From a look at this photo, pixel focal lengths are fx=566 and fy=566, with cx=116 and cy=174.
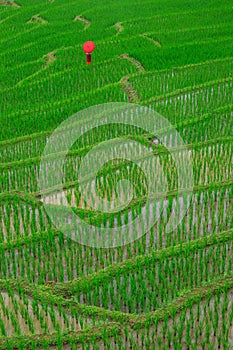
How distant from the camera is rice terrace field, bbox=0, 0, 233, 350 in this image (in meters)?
3.04

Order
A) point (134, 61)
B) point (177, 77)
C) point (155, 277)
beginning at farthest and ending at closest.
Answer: point (134, 61)
point (177, 77)
point (155, 277)

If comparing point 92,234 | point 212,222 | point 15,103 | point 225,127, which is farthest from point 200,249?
point 15,103

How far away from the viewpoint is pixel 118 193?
4.56 metres

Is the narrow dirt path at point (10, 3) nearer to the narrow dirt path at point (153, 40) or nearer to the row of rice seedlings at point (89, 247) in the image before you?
the narrow dirt path at point (153, 40)

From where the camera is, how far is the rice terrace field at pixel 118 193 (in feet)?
9.96

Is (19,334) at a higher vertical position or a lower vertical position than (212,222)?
lower

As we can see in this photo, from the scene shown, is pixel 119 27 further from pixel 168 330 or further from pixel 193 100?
pixel 168 330

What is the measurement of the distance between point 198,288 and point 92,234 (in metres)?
1.01

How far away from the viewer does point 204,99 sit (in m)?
6.76

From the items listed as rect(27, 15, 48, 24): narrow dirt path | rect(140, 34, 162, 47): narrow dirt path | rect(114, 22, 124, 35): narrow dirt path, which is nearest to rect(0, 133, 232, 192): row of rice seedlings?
rect(140, 34, 162, 47): narrow dirt path

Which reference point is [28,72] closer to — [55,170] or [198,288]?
[55,170]

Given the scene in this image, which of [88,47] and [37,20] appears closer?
[88,47]

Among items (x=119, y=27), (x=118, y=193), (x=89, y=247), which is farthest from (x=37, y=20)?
(x=89, y=247)

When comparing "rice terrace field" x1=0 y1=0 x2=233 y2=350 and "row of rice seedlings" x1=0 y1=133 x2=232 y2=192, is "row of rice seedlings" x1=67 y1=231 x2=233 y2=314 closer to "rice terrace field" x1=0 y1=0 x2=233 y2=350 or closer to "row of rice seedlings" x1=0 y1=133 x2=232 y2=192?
"rice terrace field" x1=0 y1=0 x2=233 y2=350
